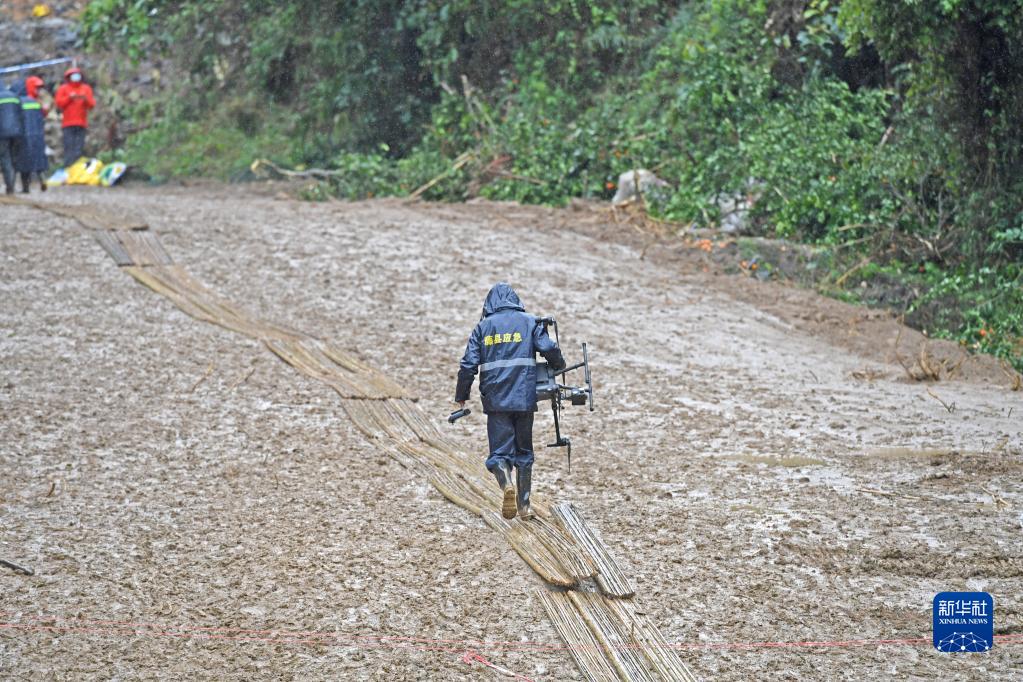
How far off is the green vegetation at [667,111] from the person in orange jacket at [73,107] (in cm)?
171

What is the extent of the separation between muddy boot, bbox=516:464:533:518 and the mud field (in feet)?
1.31

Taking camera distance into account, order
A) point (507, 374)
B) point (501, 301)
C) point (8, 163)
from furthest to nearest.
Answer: point (8, 163) < point (501, 301) < point (507, 374)

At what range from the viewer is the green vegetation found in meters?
14.0

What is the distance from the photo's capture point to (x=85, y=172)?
2258 cm

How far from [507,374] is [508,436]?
17.3 inches

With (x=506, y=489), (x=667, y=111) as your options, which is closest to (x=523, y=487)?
(x=506, y=489)

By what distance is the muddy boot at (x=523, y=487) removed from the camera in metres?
7.67

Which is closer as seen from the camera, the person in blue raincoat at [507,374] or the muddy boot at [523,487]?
the person in blue raincoat at [507,374]

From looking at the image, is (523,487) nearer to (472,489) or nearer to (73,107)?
(472,489)

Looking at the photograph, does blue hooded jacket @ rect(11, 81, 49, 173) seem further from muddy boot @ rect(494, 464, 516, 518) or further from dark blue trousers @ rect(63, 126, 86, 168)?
muddy boot @ rect(494, 464, 516, 518)

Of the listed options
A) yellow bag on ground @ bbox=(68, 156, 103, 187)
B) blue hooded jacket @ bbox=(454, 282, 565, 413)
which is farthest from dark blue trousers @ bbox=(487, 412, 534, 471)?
yellow bag on ground @ bbox=(68, 156, 103, 187)

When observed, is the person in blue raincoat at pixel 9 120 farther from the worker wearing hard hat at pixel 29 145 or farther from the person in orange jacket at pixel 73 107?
the person in orange jacket at pixel 73 107

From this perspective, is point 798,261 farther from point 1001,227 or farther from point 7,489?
point 7,489

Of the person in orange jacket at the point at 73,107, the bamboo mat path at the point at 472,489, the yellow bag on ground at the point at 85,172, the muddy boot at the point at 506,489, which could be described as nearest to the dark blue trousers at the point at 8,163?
the bamboo mat path at the point at 472,489
